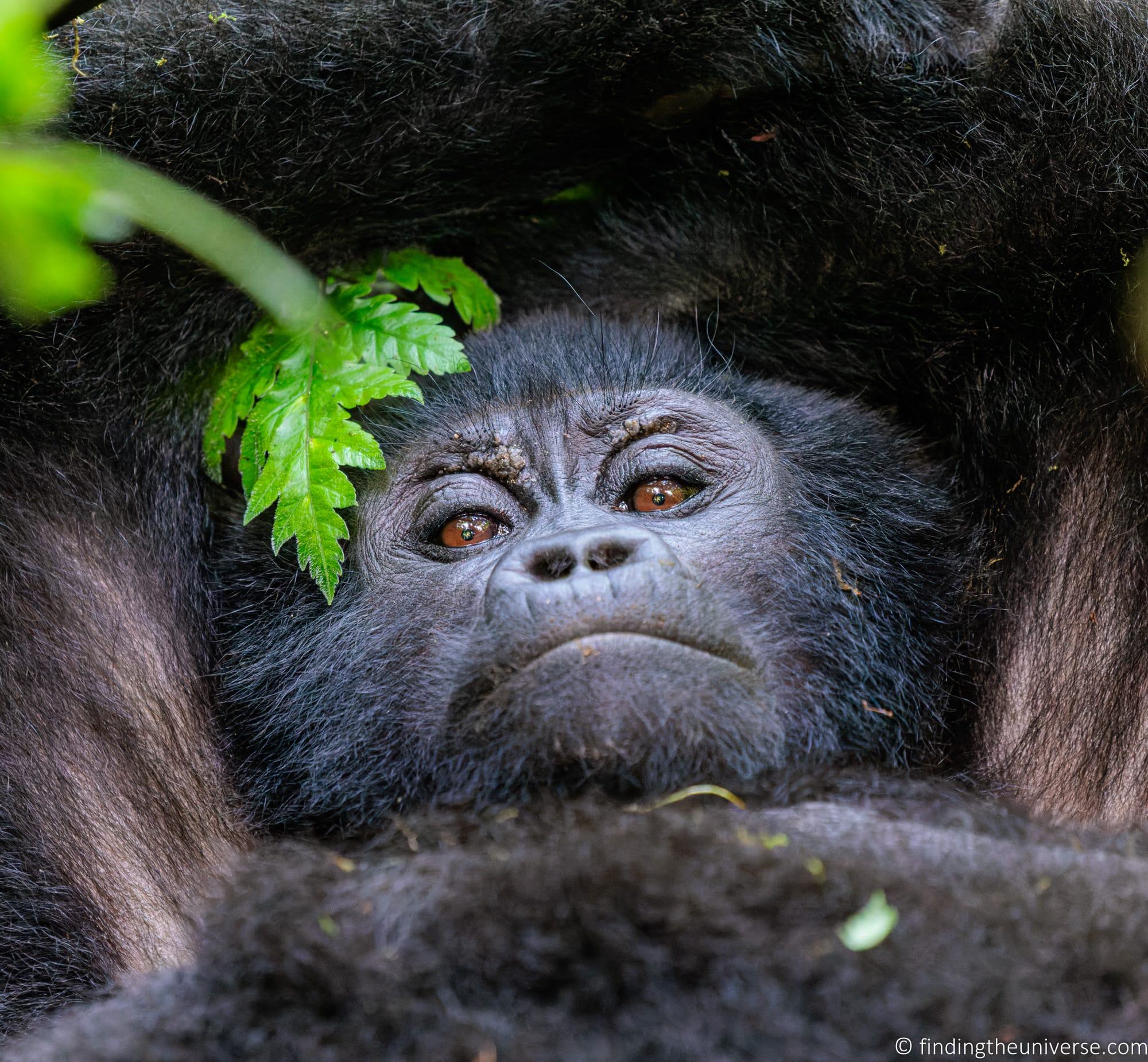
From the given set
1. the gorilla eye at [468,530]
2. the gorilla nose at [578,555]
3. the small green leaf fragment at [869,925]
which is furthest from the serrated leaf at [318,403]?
the small green leaf fragment at [869,925]

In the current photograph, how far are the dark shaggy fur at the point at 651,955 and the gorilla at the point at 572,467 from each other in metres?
0.45

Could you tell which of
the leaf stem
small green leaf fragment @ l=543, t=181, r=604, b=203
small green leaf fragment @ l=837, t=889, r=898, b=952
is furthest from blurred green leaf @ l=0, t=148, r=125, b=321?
small green leaf fragment @ l=543, t=181, r=604, b=203

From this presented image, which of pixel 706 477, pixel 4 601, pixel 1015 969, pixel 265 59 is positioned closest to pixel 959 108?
pixel 706 477

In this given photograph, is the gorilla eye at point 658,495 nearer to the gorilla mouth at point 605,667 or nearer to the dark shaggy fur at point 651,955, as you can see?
the gorilla mouth at point 605,667

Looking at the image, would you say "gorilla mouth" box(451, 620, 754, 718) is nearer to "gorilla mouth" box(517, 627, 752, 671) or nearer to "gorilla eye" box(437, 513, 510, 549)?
"gorilla mouth" box(517, 627, 752, 671)

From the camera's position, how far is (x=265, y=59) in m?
2.74

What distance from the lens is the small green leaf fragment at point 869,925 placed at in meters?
1.76

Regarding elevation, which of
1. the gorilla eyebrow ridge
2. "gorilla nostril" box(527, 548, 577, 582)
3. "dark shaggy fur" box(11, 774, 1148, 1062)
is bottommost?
"dark shaggy fur" box(11, 774, 1148, 1062)

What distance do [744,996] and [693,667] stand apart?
0.77 metres

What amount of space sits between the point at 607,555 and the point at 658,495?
46 cm

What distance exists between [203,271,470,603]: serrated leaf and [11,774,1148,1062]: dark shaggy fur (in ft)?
2.88

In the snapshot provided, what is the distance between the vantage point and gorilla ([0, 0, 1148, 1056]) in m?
2.61

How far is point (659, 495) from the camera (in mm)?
2871

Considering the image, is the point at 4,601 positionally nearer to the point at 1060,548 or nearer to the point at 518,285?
the point at 518,285
